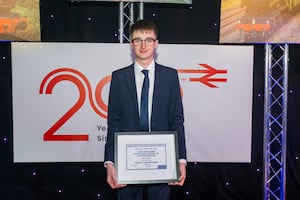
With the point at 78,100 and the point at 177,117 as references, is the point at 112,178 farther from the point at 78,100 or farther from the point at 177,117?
the point at 78,100

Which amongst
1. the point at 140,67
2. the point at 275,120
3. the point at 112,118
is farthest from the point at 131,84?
the point at 275,120

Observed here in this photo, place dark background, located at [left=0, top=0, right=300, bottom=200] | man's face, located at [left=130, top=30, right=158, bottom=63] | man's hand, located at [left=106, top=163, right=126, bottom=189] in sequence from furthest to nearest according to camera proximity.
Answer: dark background, located at [left=0, top=0, right=300, bottom=200] → man's face, located at [left=130, top=30, right=158, bottom=63] → man's hand, located at [left=106, top=163, right=126, bottom=189]

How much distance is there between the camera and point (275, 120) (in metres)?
3.74

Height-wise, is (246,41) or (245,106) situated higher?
(246,41)

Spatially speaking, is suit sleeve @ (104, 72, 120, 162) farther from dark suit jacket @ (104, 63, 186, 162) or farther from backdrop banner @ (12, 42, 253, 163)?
backdrop banner @ (12, 42, 253, 163)

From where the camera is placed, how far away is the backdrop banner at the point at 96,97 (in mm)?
3586

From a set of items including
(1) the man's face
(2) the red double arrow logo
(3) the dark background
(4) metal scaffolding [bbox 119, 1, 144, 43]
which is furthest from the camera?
(3) the dark background

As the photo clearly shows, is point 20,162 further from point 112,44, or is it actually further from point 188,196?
point 188,196

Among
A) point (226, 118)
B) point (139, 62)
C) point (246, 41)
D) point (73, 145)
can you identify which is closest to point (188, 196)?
point (226, 118)

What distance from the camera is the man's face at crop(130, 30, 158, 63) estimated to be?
2402mm

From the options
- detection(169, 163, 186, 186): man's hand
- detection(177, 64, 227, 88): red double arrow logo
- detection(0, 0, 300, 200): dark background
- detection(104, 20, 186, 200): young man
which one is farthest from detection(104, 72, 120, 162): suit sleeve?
detection(0, 0, 300, 200): dark background

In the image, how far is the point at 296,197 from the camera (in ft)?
13.3

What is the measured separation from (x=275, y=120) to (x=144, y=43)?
1.94 metres

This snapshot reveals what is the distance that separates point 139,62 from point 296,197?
8.57 ft
